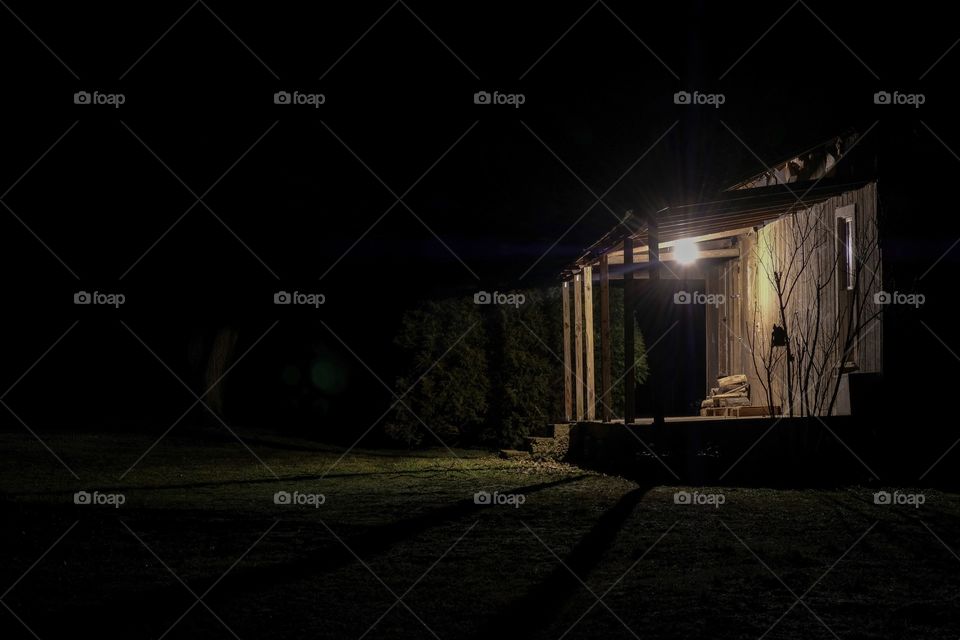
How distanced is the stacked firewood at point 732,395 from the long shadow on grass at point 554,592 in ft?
29.0

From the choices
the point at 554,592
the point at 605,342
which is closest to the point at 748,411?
the point at 605,342

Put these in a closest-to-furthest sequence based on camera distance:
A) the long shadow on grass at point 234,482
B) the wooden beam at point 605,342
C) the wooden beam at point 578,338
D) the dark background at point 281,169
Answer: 1. the long shadow on grass at point 234,482
2. the wooden beam at point 605,342
3. the wooden beam at point 578,338
4. the dark background at point 281,169

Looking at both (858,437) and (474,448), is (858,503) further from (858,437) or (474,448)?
(474,448)

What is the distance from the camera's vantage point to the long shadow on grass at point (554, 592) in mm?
5105

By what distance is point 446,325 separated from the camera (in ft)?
57.4

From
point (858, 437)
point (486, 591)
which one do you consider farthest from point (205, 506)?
point (858, 437)

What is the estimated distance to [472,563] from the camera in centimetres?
677

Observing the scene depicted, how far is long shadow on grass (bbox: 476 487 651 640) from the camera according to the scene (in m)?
5.11

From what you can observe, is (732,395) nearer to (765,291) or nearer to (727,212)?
(765,291)

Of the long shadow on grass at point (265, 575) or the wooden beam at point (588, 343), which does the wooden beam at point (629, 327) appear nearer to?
the wooden beam at point (588, 343)

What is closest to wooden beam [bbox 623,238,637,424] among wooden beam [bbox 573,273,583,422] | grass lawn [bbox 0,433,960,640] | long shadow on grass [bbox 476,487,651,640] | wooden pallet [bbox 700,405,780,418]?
grass lawn [bbox 0,433,960,640]

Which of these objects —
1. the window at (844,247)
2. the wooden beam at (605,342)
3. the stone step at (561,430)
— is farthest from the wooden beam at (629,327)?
the stone step at (561,430)

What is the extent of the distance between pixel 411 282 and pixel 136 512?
1893 centimetres

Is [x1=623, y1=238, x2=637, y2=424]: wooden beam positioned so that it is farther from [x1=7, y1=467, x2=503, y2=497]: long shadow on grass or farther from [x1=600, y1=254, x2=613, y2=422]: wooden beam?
[x1=7, y1=467, x2=503, y2=497]: long shadow on grass
